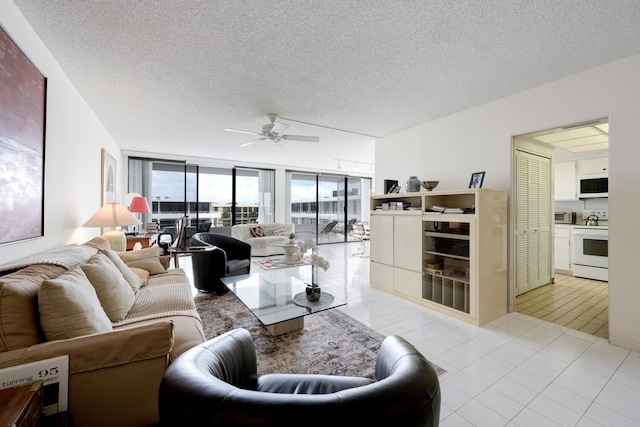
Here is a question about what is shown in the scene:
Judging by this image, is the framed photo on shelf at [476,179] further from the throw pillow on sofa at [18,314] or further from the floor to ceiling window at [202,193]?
the floor to ceiling window at [202,193]

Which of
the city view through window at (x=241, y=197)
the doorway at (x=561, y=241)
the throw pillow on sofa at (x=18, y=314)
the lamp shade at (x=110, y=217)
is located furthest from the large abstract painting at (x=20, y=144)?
the city view through window at (x=241, y=197)

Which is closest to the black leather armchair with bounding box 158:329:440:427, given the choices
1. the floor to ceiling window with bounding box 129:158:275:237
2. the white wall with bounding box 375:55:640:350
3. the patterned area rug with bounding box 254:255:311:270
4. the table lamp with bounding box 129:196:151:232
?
the white wall with bounding box 375:55:640:350

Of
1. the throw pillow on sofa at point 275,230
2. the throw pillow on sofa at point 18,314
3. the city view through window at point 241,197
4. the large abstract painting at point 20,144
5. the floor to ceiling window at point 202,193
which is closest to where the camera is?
the throw pillow on sofa at point 18,314

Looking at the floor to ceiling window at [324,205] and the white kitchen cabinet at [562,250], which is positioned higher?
the floor to ceiling window at [324,205]

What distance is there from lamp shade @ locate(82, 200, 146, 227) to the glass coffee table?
1.45 metres

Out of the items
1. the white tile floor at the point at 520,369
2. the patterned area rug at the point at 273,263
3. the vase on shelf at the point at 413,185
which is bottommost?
the white tile floor at the point at 520,369

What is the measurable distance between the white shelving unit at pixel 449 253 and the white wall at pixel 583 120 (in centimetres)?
52

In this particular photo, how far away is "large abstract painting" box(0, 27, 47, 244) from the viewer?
160cm

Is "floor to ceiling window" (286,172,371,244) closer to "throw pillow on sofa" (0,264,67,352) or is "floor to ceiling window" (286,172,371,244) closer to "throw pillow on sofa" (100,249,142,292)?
"throw pillow on sofa" (100,249,142,292)

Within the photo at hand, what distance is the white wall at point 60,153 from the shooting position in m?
1.81

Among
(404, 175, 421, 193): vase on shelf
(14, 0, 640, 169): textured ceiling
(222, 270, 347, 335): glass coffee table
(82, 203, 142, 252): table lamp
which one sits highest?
(14, 0, 640, 169): textured ceiling

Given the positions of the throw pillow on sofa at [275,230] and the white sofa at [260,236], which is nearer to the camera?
the white sofa at [260,236]

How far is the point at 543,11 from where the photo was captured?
70.9 inches

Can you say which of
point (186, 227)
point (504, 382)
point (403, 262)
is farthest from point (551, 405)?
point (186, 227)
